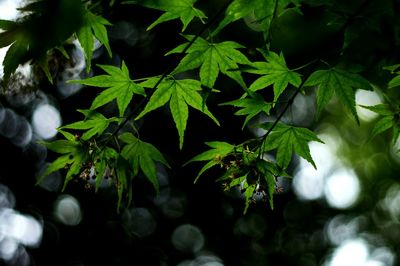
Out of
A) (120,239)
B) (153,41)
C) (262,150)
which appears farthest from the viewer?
(120,239)

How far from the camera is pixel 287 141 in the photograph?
5.83ft

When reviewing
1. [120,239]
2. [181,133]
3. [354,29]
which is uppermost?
[354,29]

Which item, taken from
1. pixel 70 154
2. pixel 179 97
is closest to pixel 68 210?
pixel 70 154

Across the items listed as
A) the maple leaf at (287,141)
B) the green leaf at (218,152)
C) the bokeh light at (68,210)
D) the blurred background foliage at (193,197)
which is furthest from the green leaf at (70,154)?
the bokeh light at (68,210)

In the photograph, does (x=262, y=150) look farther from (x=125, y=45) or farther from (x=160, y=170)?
(x=160, y=170)

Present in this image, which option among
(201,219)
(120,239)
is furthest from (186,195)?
(120,239)

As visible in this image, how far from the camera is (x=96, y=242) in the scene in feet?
27.9

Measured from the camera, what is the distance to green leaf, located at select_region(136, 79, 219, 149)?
1627mm

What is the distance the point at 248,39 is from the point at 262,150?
4365mm

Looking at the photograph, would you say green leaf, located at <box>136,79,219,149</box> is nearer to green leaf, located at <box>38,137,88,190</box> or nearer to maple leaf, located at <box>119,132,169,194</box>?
maple leaf, located at <box>119,132,169,194</box>

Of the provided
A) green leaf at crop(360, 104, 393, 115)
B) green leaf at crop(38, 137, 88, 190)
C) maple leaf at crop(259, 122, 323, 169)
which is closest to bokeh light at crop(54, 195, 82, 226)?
green leaf at crop(38, 137, 88, 190)

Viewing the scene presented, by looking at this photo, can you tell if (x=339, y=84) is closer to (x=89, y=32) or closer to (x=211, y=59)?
(x=211, y=59)

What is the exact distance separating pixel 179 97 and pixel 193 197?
6.95m

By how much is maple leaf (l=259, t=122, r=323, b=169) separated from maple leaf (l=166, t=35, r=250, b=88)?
1.05ft
